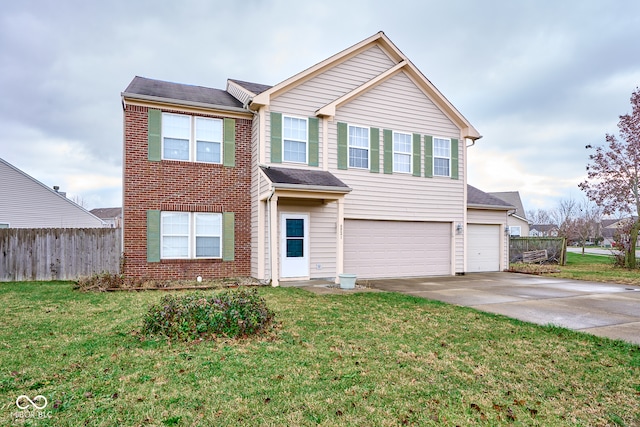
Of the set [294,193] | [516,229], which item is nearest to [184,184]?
[294,193]

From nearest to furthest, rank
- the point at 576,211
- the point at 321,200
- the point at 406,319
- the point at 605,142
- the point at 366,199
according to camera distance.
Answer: the point at 406,319
the point at 321,200
the point at 366,199
the point at 605,142
the point at 576,211

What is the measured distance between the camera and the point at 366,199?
1308 centimetres

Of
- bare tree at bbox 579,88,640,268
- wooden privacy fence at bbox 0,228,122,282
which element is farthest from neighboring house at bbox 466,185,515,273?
wooden privacy fence at bbox 0,228,122,282

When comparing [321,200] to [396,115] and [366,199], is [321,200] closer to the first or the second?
[366,199]

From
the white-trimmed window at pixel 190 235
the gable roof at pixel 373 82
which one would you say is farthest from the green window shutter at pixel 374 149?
the white-trimmed window at pixel 190 235

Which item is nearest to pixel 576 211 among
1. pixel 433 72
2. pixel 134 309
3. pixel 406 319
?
pixel 433 72

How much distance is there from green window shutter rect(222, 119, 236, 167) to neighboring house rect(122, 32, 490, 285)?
1.3 inches

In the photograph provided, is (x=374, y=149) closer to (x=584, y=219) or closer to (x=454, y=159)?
(x=454, y=159)

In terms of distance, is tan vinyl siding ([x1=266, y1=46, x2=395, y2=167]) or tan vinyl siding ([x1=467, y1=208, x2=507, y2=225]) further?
tan vinyl siding ([x1=467, y1=208, x2=507, y2=225])

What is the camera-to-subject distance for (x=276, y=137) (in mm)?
11938

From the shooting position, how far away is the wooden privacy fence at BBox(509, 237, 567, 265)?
864 inches

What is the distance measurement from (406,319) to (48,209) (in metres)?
24.6

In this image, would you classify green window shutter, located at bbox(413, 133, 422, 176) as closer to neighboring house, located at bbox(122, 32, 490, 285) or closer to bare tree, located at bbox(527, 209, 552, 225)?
neighboring house, located at bbox(122, 32, 490, 285)

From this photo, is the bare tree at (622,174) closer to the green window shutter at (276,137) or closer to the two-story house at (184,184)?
the green window shutter at (276,137)
